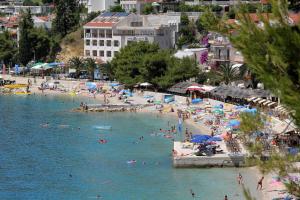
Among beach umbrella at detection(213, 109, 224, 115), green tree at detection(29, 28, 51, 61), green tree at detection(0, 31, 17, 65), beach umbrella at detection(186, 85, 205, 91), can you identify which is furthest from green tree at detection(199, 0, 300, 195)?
green tree at detection(0, 31, 17, 65)

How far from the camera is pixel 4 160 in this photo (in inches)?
1563

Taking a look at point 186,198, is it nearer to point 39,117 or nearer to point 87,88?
point 39,117

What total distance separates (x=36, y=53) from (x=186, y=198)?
194 feet

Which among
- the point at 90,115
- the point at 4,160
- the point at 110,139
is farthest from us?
the point at 90,115

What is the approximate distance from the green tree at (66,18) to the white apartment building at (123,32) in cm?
876

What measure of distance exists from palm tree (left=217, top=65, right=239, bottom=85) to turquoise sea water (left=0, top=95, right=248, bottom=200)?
27.1 feet

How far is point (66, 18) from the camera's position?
9188 cm

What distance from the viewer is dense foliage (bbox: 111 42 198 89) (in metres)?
62.7

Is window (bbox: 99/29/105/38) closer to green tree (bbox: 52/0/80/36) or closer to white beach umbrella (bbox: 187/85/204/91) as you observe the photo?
green tree (bbox: 52/0/80/36)

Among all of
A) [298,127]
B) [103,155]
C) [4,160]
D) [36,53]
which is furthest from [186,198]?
[36,53]

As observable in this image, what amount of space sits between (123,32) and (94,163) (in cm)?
4173

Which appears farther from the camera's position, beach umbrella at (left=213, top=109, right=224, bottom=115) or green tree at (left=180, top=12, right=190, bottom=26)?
green tree at (left=180, top=12, right=190, bottom=26)

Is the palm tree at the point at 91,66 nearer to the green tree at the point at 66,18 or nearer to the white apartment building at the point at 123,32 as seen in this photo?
the white apartment building at the point at 123,32

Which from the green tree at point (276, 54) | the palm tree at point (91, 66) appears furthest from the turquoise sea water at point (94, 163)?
the green tree at point (276, 54)
